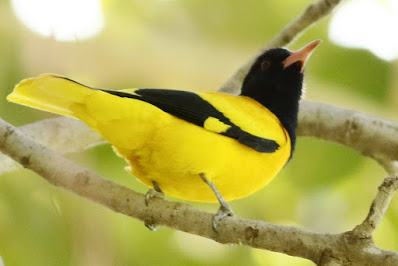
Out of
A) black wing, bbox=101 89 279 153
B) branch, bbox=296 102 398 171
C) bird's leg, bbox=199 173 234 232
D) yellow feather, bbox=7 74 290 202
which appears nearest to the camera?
bird's leg, bbox=199 173 234 232

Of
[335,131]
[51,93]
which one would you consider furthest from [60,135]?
[335,131]

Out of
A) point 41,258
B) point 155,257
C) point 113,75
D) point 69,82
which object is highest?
point 69,82

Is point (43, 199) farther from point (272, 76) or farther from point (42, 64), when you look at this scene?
point (272, 76)

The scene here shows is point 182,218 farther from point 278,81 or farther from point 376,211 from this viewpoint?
point 278,81

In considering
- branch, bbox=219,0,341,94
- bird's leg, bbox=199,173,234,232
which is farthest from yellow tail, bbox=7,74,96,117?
branch, bbox=219,0,341,94

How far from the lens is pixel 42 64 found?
11.3 ft

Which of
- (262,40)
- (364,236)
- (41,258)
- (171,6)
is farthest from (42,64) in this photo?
(364,236)

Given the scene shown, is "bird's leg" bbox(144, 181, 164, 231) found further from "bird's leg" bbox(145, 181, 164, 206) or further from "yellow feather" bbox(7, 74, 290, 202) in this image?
"yellow feather" bbox(7, 74, 290, 202)

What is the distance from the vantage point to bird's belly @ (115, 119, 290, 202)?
2557mm

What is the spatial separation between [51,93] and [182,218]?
2.23ft

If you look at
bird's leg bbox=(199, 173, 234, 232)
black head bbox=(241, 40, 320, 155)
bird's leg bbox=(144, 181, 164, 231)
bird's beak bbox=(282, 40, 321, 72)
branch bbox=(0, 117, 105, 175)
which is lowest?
branch bbox=(0, 117, 105, 175)

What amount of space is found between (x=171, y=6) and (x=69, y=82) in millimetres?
2153

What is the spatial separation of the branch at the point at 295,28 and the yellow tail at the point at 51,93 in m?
1.13

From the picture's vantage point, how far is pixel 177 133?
2.57 m
